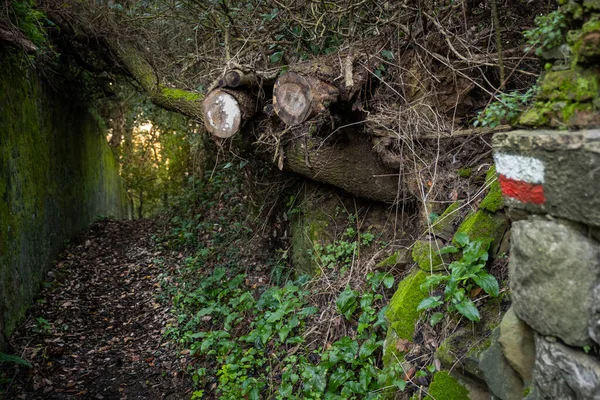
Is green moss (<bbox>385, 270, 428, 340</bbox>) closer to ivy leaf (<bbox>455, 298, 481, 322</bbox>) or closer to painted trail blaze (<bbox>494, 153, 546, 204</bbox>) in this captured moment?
ivy leaf (<bbox>455, 298, 481, 322</bbox>)

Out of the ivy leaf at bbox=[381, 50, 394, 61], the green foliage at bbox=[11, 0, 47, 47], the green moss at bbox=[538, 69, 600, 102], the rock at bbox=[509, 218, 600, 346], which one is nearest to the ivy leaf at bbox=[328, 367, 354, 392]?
the rock at bbox=[509, 218, 600, 346]

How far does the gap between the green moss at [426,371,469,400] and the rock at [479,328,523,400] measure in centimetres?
27

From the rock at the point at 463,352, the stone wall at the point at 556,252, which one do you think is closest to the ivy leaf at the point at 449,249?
the rock at the point at 463,352

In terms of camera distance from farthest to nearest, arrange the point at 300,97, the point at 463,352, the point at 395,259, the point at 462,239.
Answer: the point at 300,97 → the point at 395,259 → the point at 462,239 → the point at 463,352

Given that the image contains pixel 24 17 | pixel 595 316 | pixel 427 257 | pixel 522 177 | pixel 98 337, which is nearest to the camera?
pixel 595 316

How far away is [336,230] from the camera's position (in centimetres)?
493

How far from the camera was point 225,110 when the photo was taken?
4141 millimetres

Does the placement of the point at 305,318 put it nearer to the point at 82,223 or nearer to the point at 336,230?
the point at 336,230

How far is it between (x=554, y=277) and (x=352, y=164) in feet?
9.64

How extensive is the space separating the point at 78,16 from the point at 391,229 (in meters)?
5.99

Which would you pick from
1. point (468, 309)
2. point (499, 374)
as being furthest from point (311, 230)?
point (499, 374)

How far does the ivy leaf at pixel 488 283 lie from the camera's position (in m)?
2.42

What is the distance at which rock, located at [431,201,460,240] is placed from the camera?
3197 millimetres

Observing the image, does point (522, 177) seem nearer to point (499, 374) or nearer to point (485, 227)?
point (499, 374)
